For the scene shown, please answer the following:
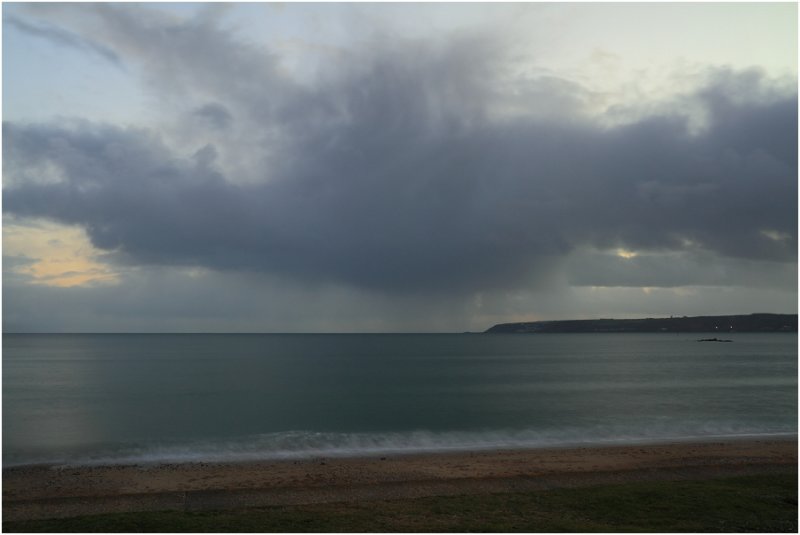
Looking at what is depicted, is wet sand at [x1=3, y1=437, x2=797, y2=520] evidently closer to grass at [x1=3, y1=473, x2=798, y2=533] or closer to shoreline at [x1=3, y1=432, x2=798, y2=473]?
shoreline at [x1=3, y1=432, x2=798, y2=473]

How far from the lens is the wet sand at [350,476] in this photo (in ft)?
63.1

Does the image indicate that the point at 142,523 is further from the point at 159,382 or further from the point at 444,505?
the point at 159,382

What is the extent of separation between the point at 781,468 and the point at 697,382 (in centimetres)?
5004

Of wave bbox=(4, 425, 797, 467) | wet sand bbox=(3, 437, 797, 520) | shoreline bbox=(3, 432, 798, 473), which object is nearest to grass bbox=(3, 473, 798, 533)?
wet sand bbox=(3, 437, 797, 520)

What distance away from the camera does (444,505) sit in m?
17.1

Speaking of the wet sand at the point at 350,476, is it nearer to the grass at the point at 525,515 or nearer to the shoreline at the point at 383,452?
the shoreline at the point at 383,452

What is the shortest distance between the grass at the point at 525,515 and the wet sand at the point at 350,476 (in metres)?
2.34

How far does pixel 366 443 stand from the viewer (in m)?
32.3

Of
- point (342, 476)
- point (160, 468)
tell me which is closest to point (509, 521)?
point (342, 476)

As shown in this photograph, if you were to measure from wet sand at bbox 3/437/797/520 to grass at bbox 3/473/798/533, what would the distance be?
2.34 metres

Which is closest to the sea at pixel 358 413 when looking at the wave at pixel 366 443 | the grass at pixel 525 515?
the wave at pixel 366 443

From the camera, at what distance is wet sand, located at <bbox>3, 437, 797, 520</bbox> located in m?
19.2

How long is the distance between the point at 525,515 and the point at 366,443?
17.4 meters

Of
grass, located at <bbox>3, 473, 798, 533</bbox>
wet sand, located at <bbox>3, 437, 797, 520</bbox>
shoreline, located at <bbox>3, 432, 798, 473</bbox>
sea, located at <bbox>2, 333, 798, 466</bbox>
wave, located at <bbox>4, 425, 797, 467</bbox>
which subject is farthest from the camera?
sea, located at <bbox>2, 333, 798, 466</bbox>
